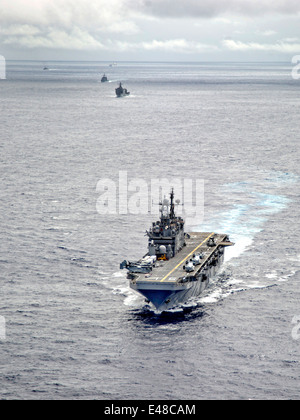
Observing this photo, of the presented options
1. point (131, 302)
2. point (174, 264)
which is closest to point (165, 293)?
point (131, 302)

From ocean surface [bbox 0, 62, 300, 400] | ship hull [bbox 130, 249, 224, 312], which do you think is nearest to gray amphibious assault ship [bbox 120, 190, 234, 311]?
ship hull [bbox 130, 249, 224, 312]

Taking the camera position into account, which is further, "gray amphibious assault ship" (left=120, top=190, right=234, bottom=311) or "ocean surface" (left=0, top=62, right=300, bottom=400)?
"gray amphibious assault ship" (left=120, top=190, right=234, bottom=311)

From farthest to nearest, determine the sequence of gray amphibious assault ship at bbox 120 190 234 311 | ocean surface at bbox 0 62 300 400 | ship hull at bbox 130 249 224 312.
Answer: gray amphibious assault ship at bbox 120 190 234 311 < ship hull at bbox 130 249 224 312 < ocean surface at bbox 0 62 300 400

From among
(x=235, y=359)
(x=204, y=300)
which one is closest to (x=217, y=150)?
(x=204, y=300)

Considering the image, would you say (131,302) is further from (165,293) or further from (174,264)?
(174,264)

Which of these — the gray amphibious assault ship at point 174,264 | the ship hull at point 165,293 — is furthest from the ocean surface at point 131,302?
the gray amphibious assault ship at point 174,264

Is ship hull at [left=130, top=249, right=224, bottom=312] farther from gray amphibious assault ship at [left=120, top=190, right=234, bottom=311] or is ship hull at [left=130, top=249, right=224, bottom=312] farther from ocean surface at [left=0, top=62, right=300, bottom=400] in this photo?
ocean surface at [left=0, top=62, right=300, bottom=400]

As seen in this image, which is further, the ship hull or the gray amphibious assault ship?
the gray amphibious assault ship

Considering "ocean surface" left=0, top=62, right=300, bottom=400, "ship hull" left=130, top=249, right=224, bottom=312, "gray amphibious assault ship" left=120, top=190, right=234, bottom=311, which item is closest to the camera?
"ocean surface" left=0, top=62, right=300, bottom=400

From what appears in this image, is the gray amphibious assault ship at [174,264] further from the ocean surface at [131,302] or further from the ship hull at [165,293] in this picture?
the ocean surface at [131,302]
